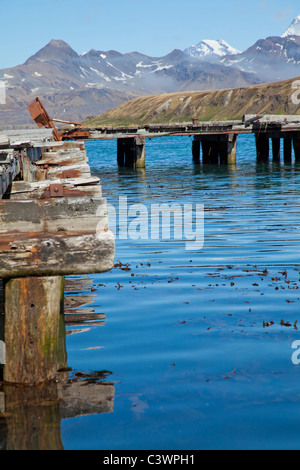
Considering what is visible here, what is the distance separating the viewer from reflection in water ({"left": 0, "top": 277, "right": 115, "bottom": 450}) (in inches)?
167

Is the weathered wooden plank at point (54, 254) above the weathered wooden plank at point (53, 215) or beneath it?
beneath

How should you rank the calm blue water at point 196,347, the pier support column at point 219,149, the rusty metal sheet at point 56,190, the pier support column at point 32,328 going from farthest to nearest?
the pier support column at point 219,149
the rusty metal sheet at point 56,190
the pier support column at point 32,328
the calm blue water at point 196,347

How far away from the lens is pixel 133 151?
4325 centimetres

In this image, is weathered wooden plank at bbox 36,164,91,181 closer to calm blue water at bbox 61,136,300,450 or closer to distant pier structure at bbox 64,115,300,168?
calm blue water at bbox 61,136,300,450

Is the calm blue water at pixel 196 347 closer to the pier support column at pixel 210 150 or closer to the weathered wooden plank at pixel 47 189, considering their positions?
the weathered wooden plank at pixel 47 189

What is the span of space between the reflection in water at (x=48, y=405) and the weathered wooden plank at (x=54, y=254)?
0.94m

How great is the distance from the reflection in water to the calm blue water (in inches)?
3.8

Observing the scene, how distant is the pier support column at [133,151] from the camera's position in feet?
140

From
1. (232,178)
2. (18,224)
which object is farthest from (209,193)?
(18,224)

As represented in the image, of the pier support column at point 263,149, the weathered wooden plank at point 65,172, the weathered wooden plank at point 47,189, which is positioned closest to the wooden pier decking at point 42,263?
the weathered wooden plank at point 47,189

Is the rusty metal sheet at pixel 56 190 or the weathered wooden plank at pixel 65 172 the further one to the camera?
the weathered wooden plank at pixel 65 172

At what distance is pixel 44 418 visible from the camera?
450 centimetres

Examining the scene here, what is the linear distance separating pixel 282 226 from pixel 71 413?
10.1m

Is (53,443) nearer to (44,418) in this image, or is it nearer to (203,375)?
(44,418)
